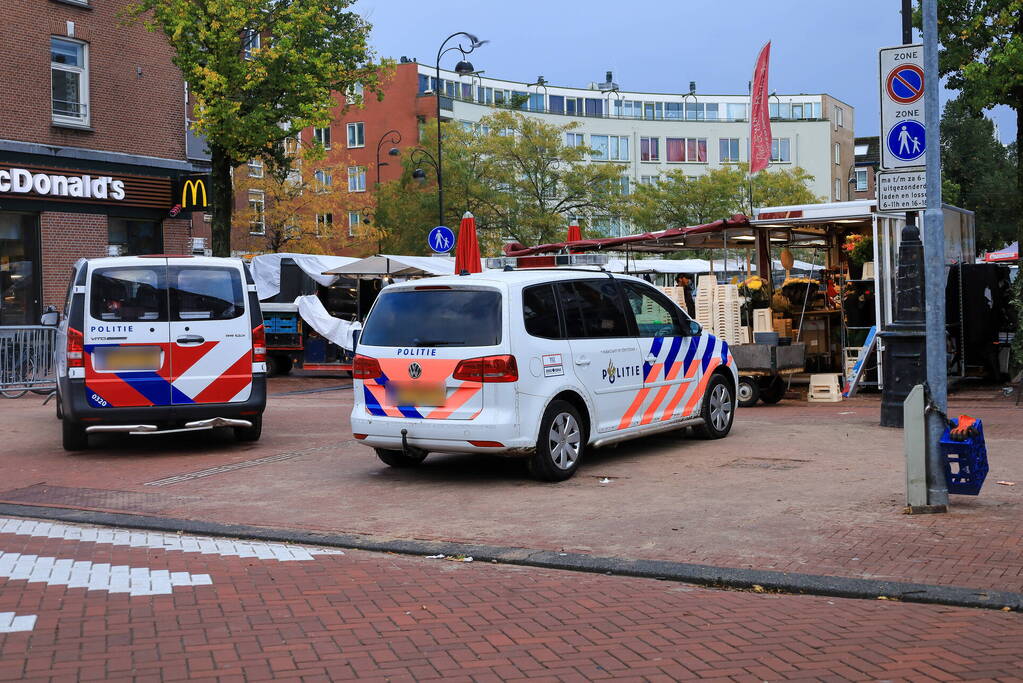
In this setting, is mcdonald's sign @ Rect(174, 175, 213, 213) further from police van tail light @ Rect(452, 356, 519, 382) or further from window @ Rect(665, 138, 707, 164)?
window @ Rect(665, 138, 707, 164)

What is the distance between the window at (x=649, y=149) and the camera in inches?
3164

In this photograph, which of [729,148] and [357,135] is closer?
[357,135]

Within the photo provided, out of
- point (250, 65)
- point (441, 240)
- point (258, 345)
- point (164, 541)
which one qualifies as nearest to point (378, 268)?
point (441, 240)

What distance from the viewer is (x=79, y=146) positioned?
82.0 ft

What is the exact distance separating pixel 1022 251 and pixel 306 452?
1538 centimetres

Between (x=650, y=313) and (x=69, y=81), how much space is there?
1914cm

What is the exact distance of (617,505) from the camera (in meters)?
8.30

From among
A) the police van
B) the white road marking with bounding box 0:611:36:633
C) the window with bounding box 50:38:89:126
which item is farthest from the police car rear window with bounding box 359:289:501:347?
the window with bounding box 50:38:89:126

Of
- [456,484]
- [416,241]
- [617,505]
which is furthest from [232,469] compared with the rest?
[416,241]

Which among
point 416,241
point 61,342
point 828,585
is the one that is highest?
point 416,241

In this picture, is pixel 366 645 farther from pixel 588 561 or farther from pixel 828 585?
pixel 828 585

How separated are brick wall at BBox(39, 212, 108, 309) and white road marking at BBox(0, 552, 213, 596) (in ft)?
62.4

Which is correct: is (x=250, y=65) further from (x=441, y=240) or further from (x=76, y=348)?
(x=76, y=348)

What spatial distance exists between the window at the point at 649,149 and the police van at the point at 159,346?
232ft
